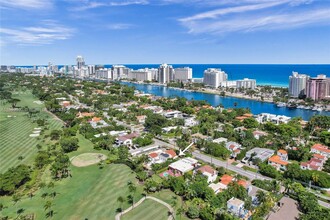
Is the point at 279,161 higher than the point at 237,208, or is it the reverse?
the point at 279,161

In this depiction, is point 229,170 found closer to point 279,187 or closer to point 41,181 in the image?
point 279,187

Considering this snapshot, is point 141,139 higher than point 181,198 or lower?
higher

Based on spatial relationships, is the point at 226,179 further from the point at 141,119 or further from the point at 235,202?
the point at 141,119

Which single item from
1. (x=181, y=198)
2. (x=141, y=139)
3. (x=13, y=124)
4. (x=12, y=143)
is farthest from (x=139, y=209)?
(x=13, y=124)

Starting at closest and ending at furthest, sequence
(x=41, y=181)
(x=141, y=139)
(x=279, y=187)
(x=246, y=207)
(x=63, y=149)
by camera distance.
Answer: (x=246, y=207) → (x=279, y=187) → (x=41, y=181) → (x=63, y=149) → (x=141, y=139)

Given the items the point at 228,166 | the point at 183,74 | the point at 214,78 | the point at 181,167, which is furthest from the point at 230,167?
the point at 183,74

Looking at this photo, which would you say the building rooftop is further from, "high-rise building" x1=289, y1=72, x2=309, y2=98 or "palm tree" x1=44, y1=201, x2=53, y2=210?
"high-rise building" x1=289, y1=72, x2=309, y2=98

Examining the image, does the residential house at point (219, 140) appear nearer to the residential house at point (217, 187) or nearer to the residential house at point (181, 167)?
the residential house at point (181, 167)
